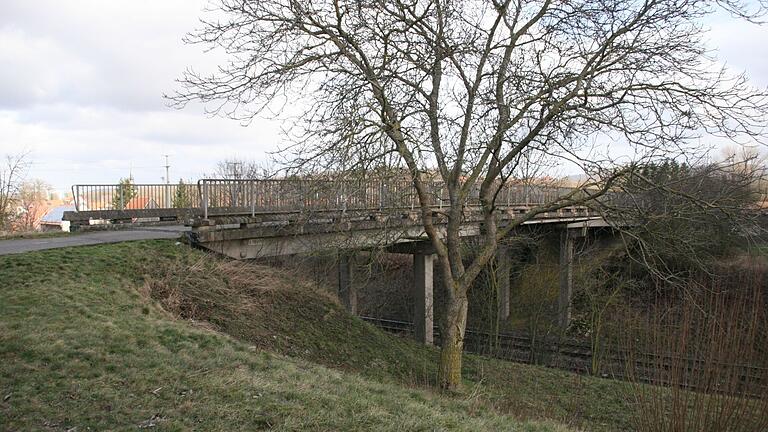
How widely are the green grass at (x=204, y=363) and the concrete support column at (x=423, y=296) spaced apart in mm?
5055

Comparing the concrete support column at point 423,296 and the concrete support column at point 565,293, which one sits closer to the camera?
the concrete support column at point 423,296

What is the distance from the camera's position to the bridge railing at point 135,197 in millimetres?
18359

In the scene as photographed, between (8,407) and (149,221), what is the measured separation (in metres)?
15.3

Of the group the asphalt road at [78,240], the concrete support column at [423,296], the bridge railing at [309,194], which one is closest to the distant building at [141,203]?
the asphalt road at [78,240]

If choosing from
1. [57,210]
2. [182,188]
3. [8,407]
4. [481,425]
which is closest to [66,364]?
[8,407]

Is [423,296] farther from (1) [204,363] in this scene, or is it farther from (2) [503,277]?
(1) [204,363]

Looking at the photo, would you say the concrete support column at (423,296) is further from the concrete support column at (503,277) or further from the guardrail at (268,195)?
the guardrail at (268,195)

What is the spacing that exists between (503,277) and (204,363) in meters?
16.0

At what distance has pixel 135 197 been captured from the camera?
1939 cm

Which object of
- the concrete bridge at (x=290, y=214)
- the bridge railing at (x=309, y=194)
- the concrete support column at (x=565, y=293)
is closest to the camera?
the bridge railing at (x=309, y=194)

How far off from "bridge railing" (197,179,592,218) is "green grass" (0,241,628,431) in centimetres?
159

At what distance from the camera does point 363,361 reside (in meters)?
12.3

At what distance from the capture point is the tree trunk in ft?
35.9

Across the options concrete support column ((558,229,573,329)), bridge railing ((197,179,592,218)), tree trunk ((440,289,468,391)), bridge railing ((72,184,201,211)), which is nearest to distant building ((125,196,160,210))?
bridge railing ((72,184,201,211))
